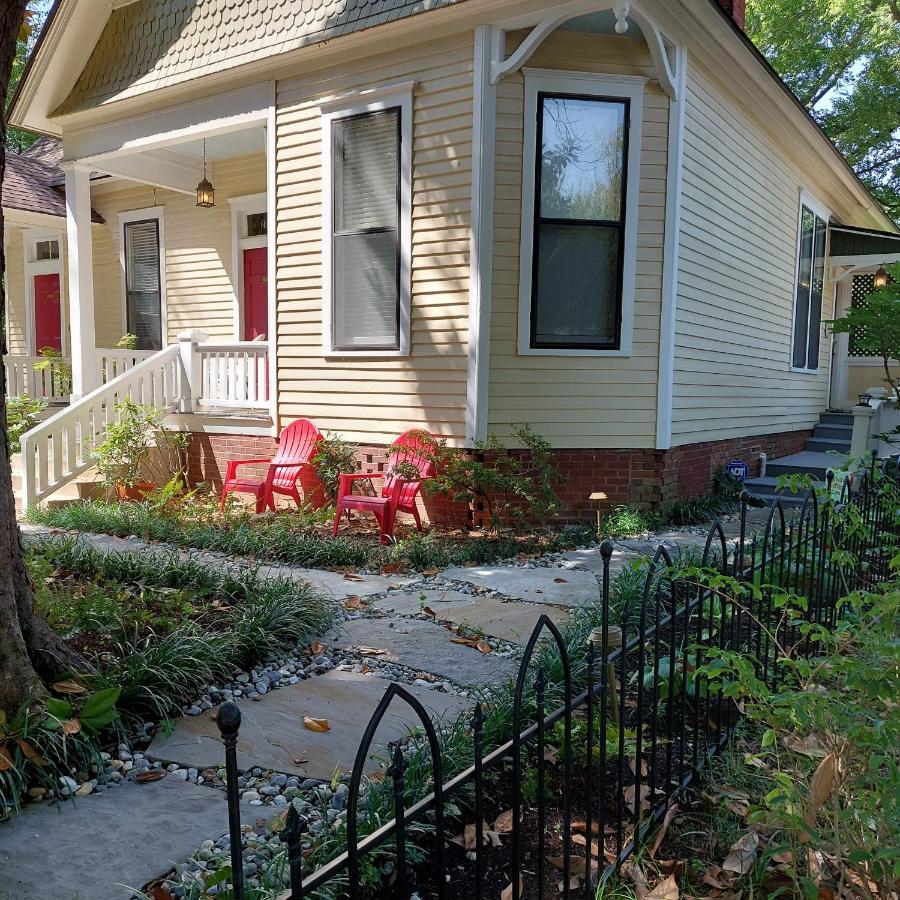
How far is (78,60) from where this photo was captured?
973 cm

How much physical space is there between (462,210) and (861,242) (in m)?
9.47

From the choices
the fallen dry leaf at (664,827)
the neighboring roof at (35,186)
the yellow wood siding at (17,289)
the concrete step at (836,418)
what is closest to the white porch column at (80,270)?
the neighboring roof at (35,186)

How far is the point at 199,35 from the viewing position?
860 centimetres

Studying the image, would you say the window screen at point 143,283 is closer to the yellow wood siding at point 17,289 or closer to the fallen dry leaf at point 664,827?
the yellow wood siding at point 17,289

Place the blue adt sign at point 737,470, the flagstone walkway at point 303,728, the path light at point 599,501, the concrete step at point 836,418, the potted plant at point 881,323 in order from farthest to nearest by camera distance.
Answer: the concrete step at point 836,418, the blue adt sign at point 737,470, the potted plant at point 881,323, the path light at point 599,501, the flagstone walkway at point 303,728

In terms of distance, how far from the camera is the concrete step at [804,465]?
10.0m

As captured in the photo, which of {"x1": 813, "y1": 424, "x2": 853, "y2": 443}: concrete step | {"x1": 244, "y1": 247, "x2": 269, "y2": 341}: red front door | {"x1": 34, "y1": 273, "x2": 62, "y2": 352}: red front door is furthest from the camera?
{"x1": 34, "y1": 273, "x2": 62, "y2": 352}: red front door

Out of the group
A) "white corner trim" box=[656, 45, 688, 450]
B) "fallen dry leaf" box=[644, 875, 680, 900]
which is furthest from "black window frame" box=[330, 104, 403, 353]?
"fallen dry leaf" box=[644, 875, 680, 900]

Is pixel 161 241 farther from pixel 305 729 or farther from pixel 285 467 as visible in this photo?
pixel 305 729

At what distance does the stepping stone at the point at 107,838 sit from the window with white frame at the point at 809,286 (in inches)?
453

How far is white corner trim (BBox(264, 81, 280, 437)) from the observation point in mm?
8195

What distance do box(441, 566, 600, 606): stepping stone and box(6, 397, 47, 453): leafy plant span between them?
21.6 ft

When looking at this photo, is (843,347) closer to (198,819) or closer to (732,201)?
(732,201)

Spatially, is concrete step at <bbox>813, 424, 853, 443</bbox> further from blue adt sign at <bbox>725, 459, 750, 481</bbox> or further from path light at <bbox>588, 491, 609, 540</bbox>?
path light at <bbox>588, 491, 609, 540</bbox>
